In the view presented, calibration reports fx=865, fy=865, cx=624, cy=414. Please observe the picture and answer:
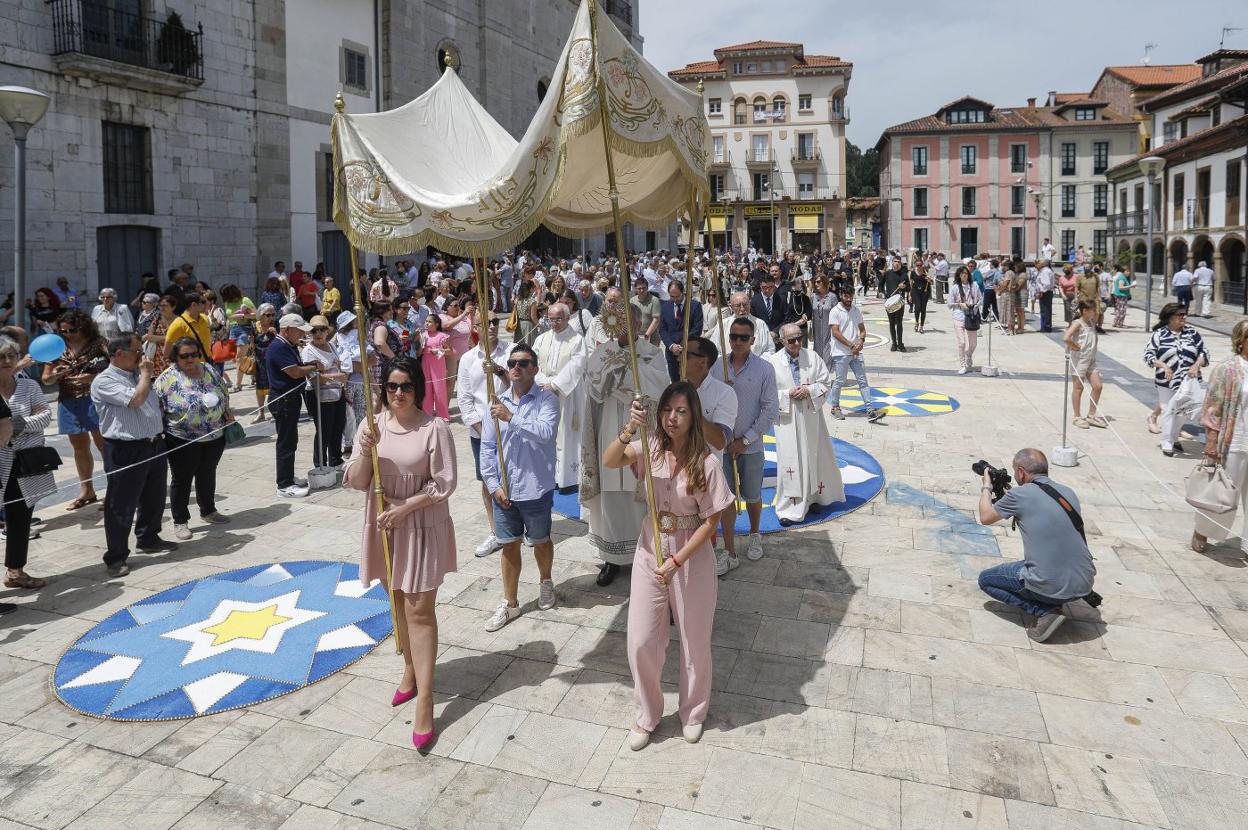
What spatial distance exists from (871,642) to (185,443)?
5.65 m

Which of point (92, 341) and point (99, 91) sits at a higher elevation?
point (99, 91)

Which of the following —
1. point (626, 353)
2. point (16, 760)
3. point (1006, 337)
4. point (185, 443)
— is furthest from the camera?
point (1006, 337)

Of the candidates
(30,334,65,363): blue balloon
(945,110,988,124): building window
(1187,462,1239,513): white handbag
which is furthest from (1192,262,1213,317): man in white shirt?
(945,110,988,124): building window

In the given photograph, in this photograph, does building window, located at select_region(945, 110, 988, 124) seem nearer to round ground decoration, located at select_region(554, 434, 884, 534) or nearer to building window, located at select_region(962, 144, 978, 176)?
building window, located at select_region(962, 144, 978, 176)

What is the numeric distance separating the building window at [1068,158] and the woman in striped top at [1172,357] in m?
54.1

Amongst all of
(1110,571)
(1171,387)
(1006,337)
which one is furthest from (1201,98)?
(1110,571)

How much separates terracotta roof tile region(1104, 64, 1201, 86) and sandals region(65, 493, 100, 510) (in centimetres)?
5931

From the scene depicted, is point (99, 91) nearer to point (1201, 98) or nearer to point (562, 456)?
point (562, 456)

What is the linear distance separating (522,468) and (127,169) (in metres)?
17.0

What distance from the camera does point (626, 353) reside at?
5.75 meters

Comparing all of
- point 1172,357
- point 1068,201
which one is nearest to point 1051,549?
point 1172,357

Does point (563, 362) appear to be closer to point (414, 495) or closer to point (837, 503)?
point (837, 503)

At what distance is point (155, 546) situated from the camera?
22.8 feet

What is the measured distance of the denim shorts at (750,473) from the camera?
646 cm
